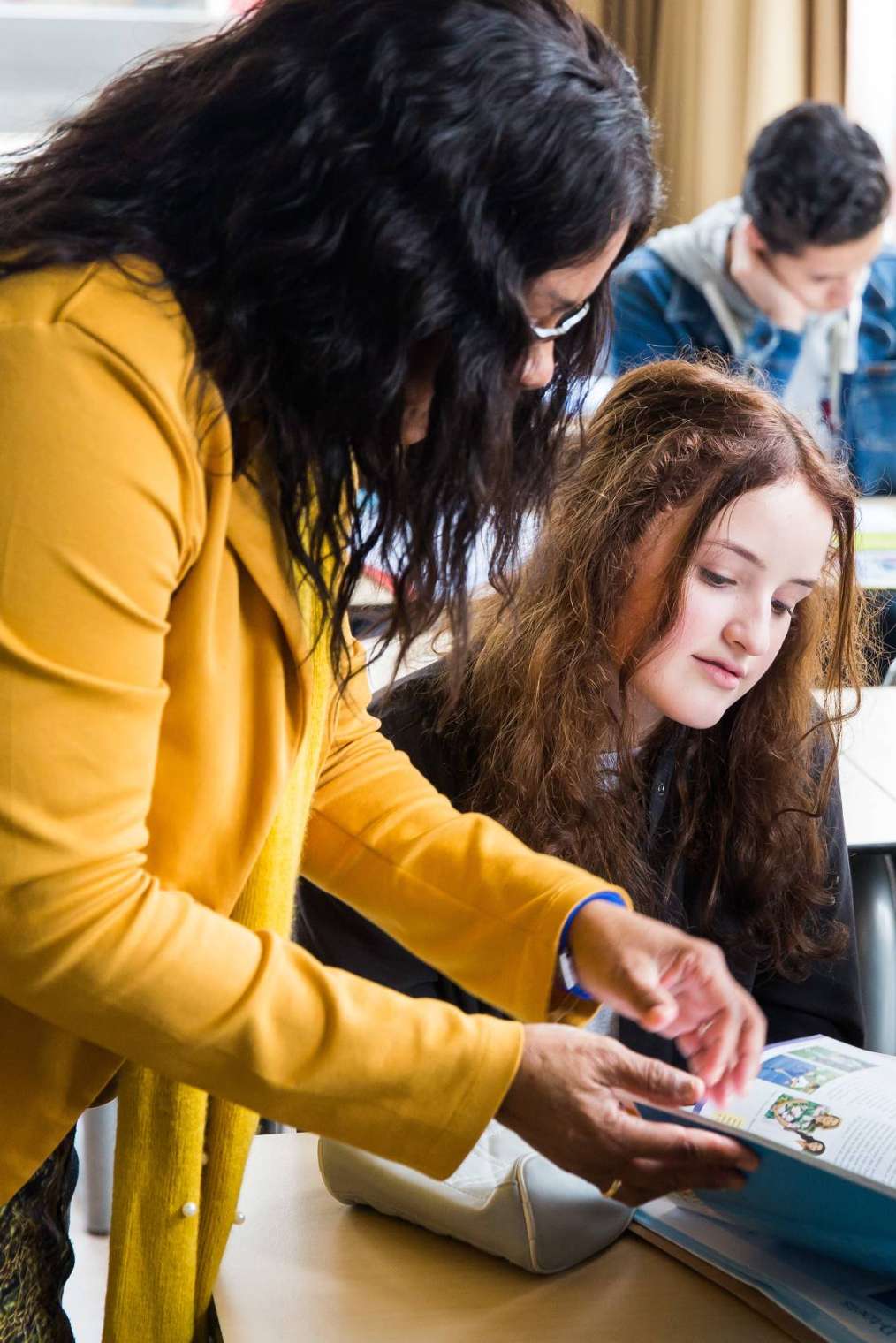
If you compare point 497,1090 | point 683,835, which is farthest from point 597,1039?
point 683,835

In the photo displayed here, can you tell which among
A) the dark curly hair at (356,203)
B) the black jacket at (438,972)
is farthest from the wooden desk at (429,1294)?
the dark curly hair at (356,203)

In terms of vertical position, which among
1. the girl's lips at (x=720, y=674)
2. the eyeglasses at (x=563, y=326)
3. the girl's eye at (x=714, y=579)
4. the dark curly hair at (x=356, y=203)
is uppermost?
the dark curly hair at (x=356, y=203)

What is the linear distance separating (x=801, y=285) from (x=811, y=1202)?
2603 mm

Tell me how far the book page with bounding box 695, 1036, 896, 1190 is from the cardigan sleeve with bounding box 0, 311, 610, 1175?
21 centimetres

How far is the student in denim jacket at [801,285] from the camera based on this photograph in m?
2.98

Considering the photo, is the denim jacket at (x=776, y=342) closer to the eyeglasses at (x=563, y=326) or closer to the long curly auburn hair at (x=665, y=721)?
the long curly auburn hair at (x=665, y=721)

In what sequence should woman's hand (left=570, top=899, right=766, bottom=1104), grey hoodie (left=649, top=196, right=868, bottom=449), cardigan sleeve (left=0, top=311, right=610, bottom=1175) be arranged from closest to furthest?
cardigan sleeve (left=0, top=311, right=610, bottom=1175), woman's hand (left=570, top=899, right=766, bottom=1104), grey hoodie (left=649, top=196, right=868, bottom=449)

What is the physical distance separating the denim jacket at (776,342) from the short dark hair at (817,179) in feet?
0.82

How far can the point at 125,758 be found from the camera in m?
0.67

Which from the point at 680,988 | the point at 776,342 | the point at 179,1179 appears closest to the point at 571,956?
the point at 680,988

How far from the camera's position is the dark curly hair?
0.69 metres

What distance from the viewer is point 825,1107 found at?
0.94 meters

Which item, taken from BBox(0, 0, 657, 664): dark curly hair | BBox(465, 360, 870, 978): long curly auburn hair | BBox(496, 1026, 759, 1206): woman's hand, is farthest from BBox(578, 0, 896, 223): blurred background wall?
BBox(496, 1026, 759, 1206): woman's hand

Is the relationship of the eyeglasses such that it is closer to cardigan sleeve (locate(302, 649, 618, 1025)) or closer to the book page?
cardigan sleeve (locate(302, 649, 618, 1025))
